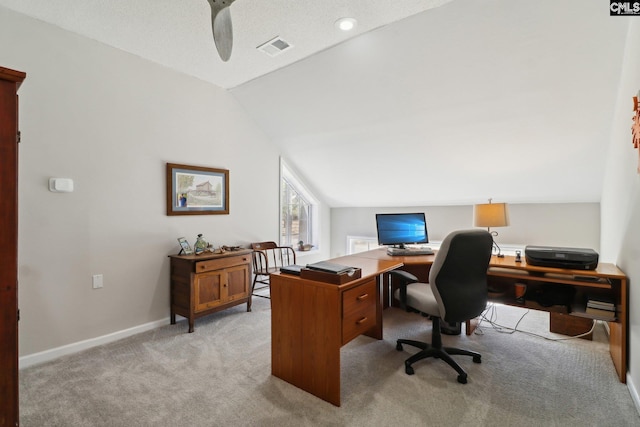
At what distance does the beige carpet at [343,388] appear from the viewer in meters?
1.72

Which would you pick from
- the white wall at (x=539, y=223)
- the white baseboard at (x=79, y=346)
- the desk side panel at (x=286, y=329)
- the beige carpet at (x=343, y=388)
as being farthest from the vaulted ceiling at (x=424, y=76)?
the white baseboard at (x=79, y=346)

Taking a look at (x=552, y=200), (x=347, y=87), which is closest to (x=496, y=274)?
(x=552, y=200)

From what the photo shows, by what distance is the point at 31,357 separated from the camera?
92.1 inches

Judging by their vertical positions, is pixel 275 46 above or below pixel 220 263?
above

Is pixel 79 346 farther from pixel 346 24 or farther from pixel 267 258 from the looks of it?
pixel 346 24

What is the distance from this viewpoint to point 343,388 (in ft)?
6.59

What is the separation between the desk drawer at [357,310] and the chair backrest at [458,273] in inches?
17.1

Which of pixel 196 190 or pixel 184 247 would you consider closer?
pixel 184 247

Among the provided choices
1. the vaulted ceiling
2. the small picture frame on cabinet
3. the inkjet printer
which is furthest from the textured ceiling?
the inkjet printer

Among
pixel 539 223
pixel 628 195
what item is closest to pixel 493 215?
pixel 628 195

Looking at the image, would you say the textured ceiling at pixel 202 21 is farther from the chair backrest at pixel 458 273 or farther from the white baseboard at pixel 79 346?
the white baseboard at pixel 79 346

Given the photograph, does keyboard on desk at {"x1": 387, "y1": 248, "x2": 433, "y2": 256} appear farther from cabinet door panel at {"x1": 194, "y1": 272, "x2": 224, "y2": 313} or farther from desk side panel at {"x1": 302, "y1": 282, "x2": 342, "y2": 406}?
cabinet door panel at {"x1": 194, "y1": 272, "x2": 224, "y2": 313}

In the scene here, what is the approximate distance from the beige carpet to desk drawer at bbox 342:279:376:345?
1.28ft

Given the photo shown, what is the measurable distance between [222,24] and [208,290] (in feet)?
7.88
